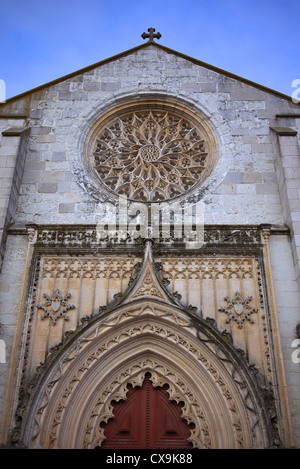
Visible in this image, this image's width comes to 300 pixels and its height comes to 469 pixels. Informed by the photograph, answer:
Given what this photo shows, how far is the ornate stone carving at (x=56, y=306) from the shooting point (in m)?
9.78

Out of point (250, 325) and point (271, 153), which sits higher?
point (271, 153)

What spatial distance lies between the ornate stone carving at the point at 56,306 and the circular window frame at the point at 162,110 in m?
2.59

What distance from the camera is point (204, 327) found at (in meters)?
9.50

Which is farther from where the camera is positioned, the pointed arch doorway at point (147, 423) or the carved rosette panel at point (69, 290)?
the carved rosette panel at point (69, 290)

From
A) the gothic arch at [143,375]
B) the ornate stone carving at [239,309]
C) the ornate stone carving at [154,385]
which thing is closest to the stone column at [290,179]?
the ornate stone carving at [239,309]

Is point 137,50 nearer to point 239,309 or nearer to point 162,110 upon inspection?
point 162,110

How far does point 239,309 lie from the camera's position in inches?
386

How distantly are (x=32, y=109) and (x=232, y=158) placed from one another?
5.04 m

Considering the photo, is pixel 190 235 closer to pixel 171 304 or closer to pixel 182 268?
pixel 182 268

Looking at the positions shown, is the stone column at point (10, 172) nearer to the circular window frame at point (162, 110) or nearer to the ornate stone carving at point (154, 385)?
the circular window frame at point (162, 110)

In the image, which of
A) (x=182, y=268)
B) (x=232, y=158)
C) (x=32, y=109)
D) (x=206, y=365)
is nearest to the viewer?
(x=206, y=365)

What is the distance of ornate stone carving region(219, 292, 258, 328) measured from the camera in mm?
9680

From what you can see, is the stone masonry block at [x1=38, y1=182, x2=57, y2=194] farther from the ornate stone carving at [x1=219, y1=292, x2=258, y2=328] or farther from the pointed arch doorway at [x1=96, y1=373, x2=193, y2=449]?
the pointed arch doorway at [x1=96, y1=373, x2=193, y2=449]

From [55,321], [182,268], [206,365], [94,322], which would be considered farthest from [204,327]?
[55,321]
